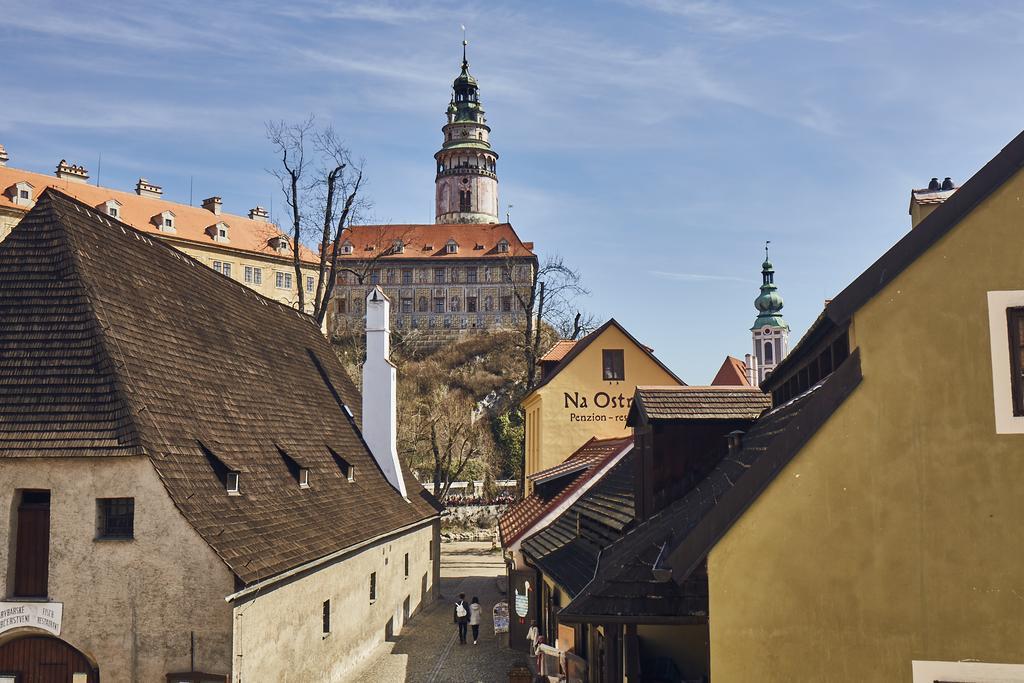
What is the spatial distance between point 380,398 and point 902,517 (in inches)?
829

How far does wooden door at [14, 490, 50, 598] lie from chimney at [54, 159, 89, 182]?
73.9 metres

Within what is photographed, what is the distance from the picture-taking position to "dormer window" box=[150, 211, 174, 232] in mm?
80125

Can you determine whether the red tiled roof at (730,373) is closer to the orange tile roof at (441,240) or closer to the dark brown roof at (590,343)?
the dark brown roof at (590,343)

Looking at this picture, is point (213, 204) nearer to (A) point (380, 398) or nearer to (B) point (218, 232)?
(B) point (218, 232)

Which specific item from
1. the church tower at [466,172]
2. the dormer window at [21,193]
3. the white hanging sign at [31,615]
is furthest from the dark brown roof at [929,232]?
the church tower at [466,172]

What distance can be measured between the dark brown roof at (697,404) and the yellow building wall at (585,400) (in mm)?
17641

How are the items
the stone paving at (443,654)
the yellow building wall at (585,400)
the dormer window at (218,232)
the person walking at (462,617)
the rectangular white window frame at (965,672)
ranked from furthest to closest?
the dormer window at (218,232) < the yellow building wall at (585,400) < the person walking at (462,617) < the stone paving at (443,654) < the rectangular white window frame at (965,672)

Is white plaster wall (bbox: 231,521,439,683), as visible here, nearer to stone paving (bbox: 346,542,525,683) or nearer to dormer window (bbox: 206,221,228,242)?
stone paving (bbox: 346,542,525,683)

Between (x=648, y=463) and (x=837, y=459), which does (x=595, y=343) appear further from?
(x=837, y=459)

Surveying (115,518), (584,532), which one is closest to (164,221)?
(115,518)

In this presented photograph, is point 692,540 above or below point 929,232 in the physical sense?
below

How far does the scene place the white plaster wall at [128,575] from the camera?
43.0ft

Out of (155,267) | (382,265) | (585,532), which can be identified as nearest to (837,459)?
(585,532)

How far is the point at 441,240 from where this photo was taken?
105 m
